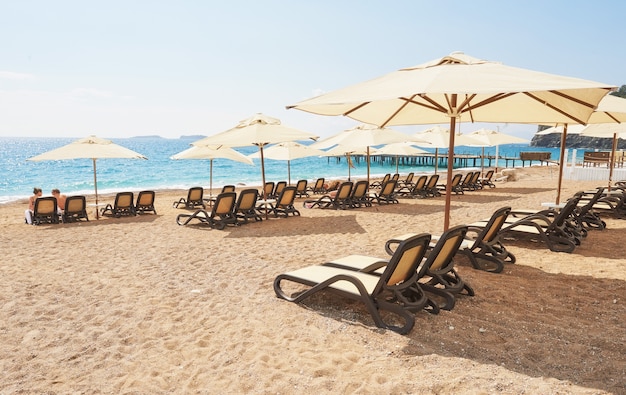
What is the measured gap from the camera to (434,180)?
1534cm

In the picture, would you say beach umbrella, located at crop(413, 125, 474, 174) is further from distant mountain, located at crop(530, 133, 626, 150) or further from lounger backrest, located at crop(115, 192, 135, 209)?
distant mountain, located at crop(530, 133, 626, 150)

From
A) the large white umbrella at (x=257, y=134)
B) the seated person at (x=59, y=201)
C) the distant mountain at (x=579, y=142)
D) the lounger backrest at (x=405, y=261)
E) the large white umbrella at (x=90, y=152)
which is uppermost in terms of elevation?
the distant mountain at (x=579, y=142)

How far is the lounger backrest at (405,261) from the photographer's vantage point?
3691 millimetres

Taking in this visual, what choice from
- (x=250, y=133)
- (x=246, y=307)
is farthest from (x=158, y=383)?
(x=250, y=133)

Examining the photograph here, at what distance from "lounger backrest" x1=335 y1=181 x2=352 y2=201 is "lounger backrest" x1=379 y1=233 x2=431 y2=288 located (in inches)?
319

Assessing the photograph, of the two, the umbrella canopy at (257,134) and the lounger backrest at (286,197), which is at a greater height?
the umbrella canopy at (257,134)

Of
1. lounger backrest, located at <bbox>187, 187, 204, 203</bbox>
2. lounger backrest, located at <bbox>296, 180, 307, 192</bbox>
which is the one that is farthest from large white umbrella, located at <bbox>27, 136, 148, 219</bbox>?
lounger backrest, located at <bbox>296, 180, 307, 192</bbox>

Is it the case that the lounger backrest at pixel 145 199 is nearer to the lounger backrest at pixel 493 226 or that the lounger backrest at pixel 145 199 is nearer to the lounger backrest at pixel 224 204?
the lounger backrest at pixel 224 204

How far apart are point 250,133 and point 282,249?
3.28 meters

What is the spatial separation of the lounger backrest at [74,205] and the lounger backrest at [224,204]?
3501mm

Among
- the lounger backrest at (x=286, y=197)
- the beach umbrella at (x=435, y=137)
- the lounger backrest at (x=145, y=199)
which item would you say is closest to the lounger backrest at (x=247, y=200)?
the lounger backrest at (x=286, y=197)

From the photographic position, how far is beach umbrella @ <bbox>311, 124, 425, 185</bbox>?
38.2ft

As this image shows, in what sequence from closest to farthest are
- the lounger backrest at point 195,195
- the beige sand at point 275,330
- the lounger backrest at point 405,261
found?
the beige sand at point 275,330 → the lounger backrest at point 405,261 → the lounger backrest at point 195,195

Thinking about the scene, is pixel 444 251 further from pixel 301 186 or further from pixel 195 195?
pixel 301 186
